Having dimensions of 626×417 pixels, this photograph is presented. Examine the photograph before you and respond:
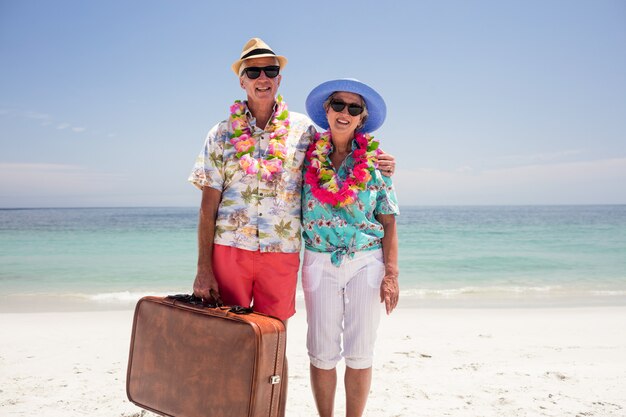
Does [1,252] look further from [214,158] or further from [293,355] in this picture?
[214,158]

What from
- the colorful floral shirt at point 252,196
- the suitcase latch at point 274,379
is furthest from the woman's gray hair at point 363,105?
the suitcase latch at point 274,379

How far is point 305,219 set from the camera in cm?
249

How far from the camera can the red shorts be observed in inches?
96.4

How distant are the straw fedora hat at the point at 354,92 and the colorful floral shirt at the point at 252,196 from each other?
1.18 feet

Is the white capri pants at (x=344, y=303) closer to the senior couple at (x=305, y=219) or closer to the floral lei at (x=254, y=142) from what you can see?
the senior couple at (x=305, y=219)

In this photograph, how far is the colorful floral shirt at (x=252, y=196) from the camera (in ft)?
7.97

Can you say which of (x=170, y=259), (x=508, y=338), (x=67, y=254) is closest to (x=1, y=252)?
(x=67, y=254)

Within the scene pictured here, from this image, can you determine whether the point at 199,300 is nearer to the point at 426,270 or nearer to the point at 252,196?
the point at 252,196

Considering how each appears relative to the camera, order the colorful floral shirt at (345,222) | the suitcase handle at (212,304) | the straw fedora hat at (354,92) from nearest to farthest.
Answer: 1. the suitcase handle at (212,304)
2. the colorful floral shirt at (345,222)
3. the straw fedora hat at (354,92)

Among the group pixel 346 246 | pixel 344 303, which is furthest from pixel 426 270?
pixel 346 246

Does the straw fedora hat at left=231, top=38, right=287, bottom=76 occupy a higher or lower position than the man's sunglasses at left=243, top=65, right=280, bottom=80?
higher

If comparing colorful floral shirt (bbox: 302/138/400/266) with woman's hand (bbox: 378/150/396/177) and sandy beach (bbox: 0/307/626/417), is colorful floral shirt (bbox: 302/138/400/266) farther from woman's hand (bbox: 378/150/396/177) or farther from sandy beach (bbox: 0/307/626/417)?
sandy beach (bbox: 0/307/626/417)

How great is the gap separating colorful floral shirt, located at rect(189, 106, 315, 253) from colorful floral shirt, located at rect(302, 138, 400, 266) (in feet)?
0.32

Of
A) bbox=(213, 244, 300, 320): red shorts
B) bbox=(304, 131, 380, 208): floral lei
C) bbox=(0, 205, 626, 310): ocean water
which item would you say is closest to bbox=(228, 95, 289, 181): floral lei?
bbox=(304, 131, 380, 208): floral lei
